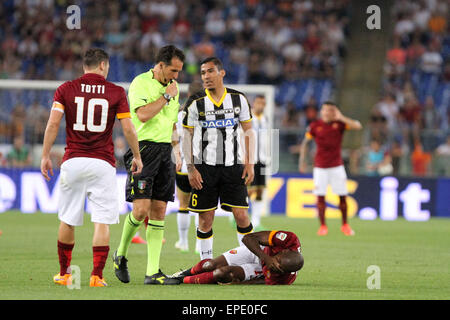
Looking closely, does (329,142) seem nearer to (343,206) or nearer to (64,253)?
(343,206)

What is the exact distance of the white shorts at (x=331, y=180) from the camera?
47.9 ft

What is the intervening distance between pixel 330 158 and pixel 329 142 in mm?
299

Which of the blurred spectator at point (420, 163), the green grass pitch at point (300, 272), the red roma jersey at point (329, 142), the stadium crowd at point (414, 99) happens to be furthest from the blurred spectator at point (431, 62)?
the red roma jersey at point (329, 142)

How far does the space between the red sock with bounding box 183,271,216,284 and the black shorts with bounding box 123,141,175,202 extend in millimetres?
791

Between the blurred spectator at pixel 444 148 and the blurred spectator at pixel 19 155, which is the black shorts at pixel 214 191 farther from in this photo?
the blurred spectator at pixel 444 148

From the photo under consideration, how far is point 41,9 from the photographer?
83.7ft

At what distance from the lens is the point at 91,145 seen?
7375 mm

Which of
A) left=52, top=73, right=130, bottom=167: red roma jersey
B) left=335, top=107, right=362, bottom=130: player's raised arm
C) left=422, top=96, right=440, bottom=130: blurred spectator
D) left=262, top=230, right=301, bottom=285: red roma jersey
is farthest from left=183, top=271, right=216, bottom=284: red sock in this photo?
left=422, top=96, right=440, bottom=130: blurred spectator

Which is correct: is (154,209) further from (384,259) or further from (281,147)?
(281,147)

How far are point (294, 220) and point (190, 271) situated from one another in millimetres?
9559

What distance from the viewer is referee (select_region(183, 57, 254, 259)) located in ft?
28.1

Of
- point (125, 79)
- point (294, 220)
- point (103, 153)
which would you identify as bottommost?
point (294, 220)

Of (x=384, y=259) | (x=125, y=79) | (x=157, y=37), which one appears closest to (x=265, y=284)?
(x=384, y=259)

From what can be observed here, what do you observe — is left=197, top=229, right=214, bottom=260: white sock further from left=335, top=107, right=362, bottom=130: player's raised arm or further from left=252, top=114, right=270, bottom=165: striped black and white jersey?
left=335, top=107, right=362, bottom=130: player's raised arm
